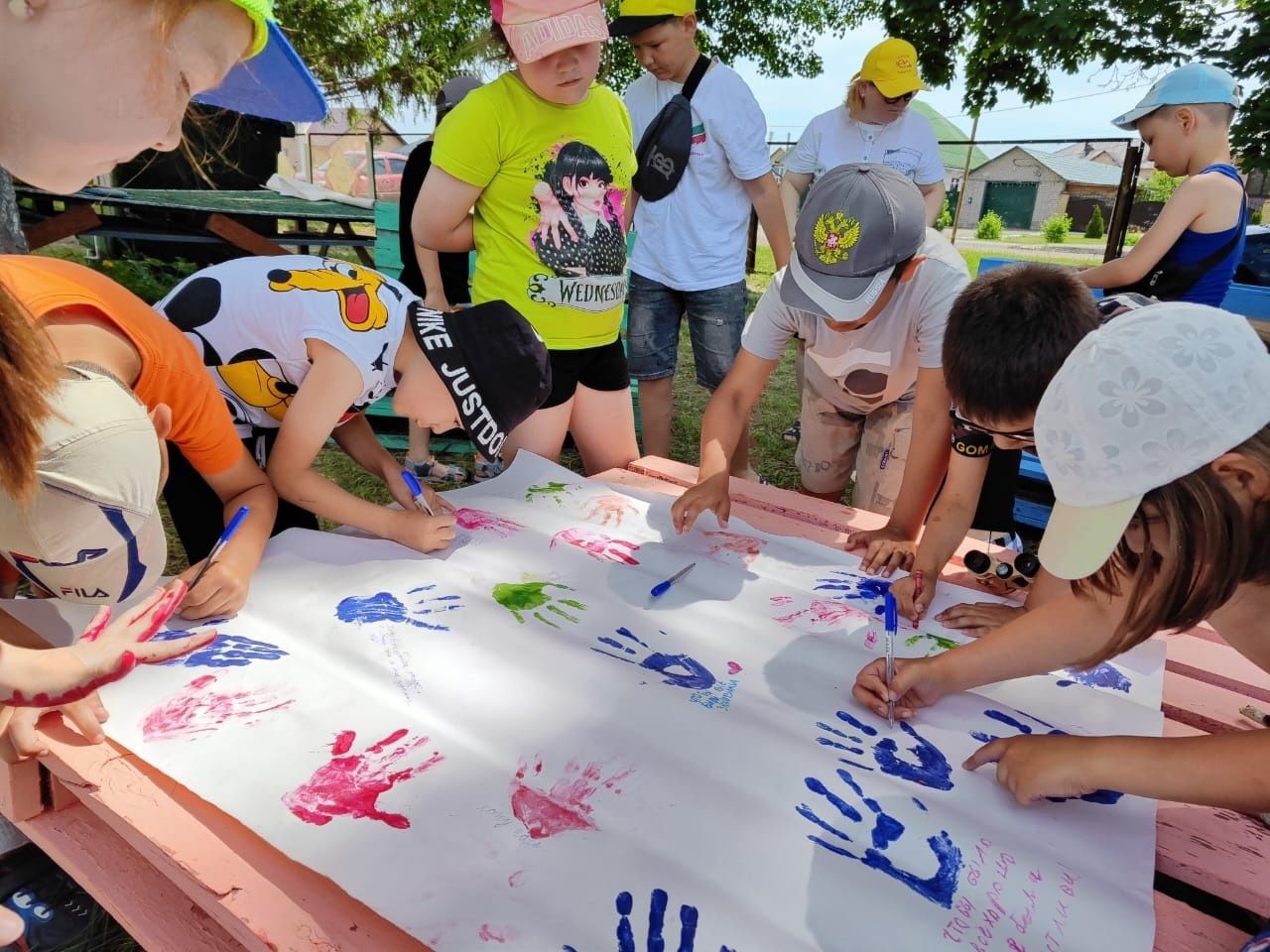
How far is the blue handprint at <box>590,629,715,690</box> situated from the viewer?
1063 mm

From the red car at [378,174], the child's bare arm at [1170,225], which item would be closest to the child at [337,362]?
the child's bare arm at [1170,225]

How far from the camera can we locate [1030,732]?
99cm

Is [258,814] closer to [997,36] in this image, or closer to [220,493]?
[220,493]

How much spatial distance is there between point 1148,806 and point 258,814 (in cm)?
91

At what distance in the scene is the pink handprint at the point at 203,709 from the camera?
3.05 ft

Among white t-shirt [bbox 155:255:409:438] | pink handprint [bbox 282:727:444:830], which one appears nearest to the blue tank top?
white t-shirt [bbox 155:255:409:438]

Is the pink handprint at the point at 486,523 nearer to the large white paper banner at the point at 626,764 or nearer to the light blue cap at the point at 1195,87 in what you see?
the large white paper banner at the point at 626,764

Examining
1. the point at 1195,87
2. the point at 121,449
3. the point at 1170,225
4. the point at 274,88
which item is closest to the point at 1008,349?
the point at 274,88

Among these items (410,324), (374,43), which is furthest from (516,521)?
(374,43)

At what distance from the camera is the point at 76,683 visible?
2.69ft

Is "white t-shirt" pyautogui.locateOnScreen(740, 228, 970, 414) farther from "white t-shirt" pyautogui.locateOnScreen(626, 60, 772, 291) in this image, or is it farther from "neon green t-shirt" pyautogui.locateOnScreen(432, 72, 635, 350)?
"white t-shirt" pyautogui.locateOnScreen(626, 60, 772, 291)

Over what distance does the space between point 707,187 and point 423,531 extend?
5.20 feet

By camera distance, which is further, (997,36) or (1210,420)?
(997,36)

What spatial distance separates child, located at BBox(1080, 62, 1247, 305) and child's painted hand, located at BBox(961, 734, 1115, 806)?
5.07 feet
